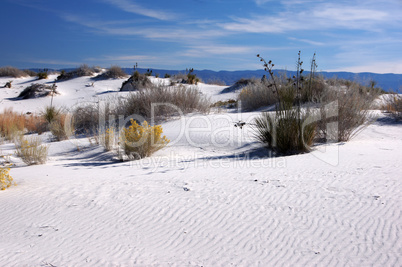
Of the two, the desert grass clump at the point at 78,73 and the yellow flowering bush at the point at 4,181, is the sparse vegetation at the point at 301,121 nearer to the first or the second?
the yellow flowering bush at the point at 4,181

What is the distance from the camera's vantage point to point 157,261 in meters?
2.42

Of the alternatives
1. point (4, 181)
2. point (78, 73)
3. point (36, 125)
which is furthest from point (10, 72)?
point (4, 181)

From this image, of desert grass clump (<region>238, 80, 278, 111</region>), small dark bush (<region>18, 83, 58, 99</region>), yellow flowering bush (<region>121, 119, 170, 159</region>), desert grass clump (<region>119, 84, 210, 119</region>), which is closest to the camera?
yellow flowering bush (<region>121, 119, 170, 159</region>)

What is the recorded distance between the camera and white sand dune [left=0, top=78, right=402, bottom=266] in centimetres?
246

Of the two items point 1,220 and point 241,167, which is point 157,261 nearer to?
point 1,220

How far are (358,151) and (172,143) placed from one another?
393 cm

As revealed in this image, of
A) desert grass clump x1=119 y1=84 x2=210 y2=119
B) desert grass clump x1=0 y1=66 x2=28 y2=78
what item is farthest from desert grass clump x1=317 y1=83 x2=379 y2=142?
desert grass clump x1=0 y1=66 x2=28 y2=78

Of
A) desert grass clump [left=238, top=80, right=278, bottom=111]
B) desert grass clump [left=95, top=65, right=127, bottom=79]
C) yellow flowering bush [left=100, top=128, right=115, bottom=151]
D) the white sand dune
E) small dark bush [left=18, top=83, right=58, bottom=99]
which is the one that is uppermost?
desert grass clump [left=95, top=65, right=127, bottom=79]

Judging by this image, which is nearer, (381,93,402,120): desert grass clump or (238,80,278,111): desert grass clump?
(381,93,402,120): desert grass clump

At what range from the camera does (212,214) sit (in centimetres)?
317

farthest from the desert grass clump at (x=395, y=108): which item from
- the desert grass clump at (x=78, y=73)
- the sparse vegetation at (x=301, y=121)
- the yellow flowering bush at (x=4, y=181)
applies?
the desert grass clump at (x=78, y=73)

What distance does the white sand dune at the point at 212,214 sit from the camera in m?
2.46

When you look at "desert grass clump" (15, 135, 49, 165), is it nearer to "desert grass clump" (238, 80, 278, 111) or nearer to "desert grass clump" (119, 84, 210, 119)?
"desert grass clump" (119, 84, 210, 119)

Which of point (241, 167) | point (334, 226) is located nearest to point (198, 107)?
point (241, 167)
